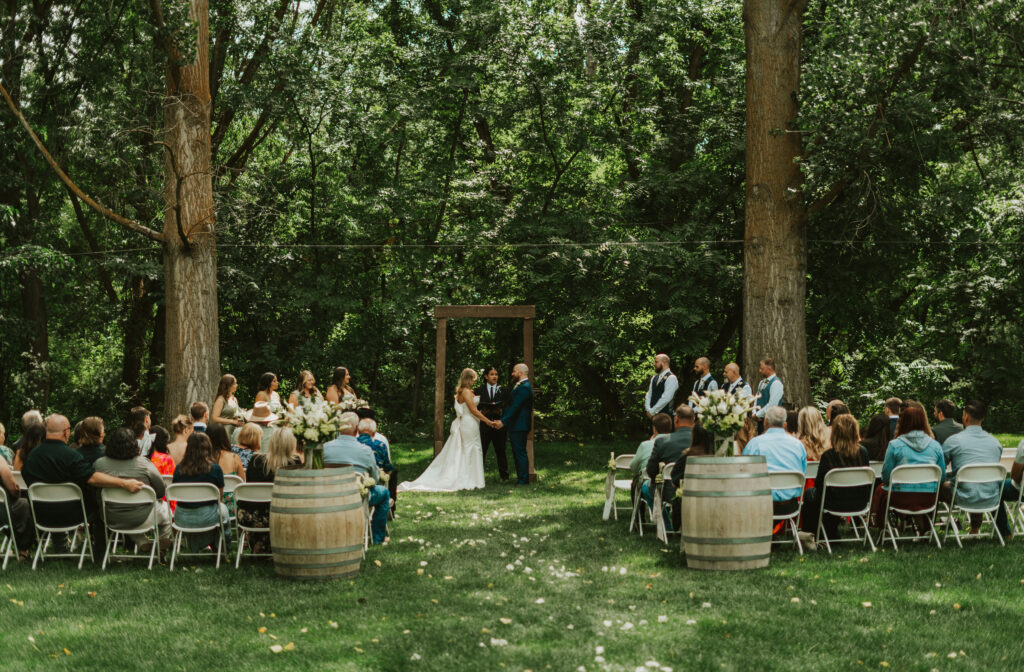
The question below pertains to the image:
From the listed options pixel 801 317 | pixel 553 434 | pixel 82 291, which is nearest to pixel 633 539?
pixel 801 317

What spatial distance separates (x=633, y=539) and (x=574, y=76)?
11.6m

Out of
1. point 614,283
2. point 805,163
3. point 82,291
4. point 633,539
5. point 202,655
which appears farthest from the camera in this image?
point 82,291

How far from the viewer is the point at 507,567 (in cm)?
772

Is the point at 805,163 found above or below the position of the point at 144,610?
above

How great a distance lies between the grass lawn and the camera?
211 inches

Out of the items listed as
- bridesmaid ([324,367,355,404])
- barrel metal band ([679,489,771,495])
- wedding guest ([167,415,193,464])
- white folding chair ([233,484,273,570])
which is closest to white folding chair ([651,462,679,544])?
barrel metal band ([679,489,771,495])

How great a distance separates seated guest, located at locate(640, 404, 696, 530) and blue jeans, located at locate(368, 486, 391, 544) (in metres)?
2.62

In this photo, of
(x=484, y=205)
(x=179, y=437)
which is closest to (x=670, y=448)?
(x=179, y=437)

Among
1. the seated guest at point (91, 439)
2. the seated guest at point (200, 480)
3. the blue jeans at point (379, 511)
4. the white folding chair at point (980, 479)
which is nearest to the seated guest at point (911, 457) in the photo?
the white folding chair at point (980, 479)

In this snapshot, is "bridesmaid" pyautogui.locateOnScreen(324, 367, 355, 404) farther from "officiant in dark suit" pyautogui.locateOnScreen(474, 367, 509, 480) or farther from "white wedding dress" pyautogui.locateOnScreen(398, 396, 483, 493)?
"officiant in dark suit" pyautogui.locateOnScreen(474, 367, 509, 480)

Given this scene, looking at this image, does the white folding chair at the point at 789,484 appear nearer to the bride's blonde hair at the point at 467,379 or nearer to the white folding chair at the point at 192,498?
the white folding chair at the point at 192,498

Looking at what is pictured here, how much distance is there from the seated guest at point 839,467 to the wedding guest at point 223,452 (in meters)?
5.37

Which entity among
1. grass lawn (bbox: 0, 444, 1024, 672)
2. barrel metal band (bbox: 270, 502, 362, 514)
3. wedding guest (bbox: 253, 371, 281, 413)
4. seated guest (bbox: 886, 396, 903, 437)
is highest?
wedding guest (bbox: 253, 371, 281, 413)

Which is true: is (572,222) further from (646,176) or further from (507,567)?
(507,567)
